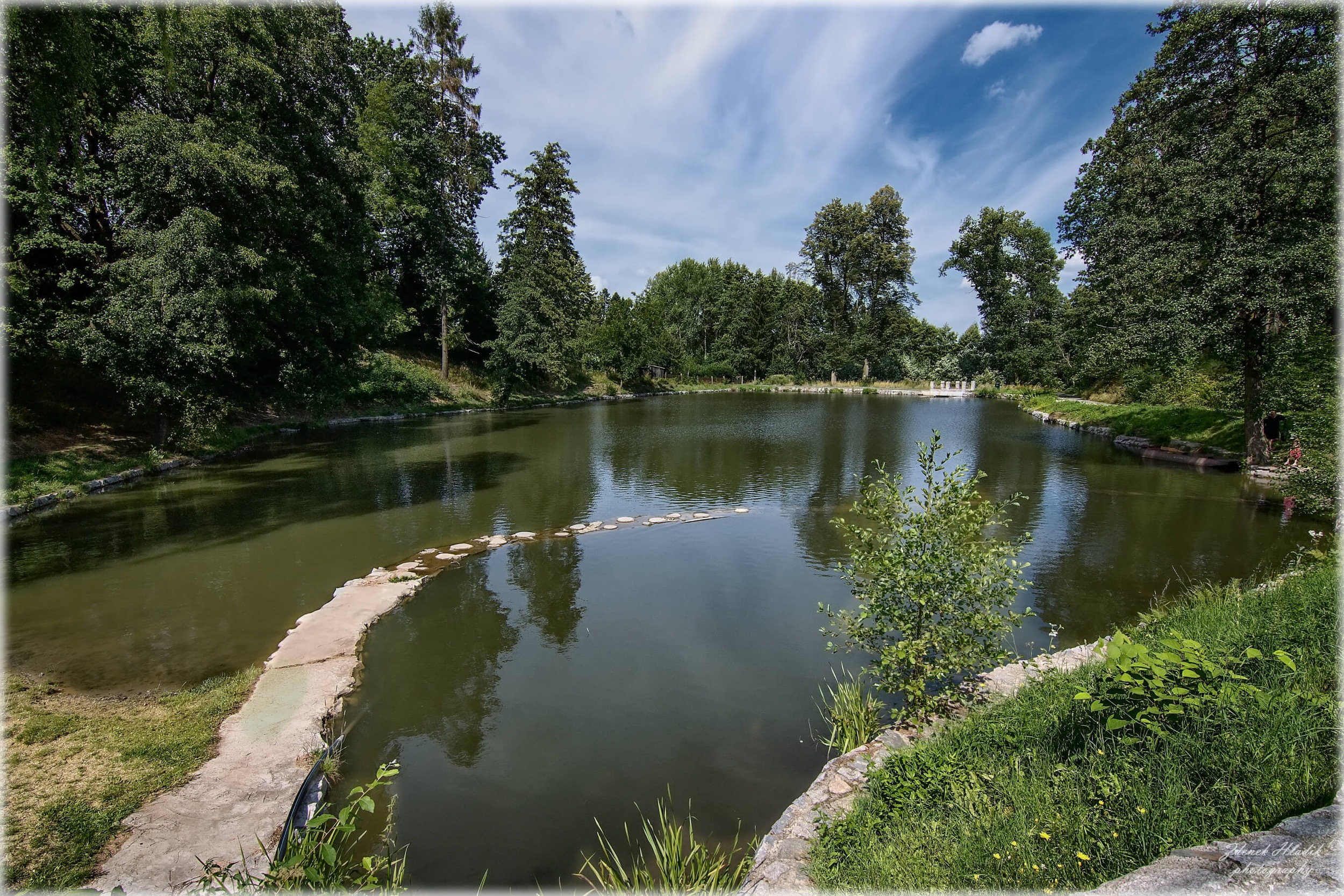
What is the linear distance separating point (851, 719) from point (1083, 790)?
7.47 feet

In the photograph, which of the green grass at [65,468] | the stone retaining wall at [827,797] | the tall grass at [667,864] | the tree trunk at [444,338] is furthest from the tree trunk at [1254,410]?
the tree trunk at [444,338]

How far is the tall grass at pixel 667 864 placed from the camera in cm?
368

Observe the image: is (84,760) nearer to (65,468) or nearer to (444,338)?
(65,468)

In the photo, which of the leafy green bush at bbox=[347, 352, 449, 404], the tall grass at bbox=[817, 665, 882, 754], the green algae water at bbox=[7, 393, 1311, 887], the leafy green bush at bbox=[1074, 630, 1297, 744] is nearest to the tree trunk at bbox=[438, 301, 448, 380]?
the leafy green bush at bbox=[347, 352, 449, 404]

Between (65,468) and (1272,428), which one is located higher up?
(1272,428)

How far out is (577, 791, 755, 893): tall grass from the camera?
3676 millimetres

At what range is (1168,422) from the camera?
70.2 ft

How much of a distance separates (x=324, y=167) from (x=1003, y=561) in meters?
23.9

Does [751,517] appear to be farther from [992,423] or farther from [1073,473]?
[992,423]

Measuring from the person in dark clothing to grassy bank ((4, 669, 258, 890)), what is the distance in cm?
2291

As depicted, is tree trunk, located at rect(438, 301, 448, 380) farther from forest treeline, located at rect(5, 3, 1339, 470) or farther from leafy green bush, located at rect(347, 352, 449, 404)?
forest treeline, located at rect(5, 3, 1339, 470)

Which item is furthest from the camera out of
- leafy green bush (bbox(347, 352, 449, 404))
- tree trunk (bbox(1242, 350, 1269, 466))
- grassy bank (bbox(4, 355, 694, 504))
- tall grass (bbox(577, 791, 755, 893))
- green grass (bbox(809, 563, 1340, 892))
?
leafy green bush (bbox(347, 352, 449, 404))

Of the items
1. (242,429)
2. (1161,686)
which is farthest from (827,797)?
Answer: (242,429)

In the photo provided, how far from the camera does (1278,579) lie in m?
6.51
